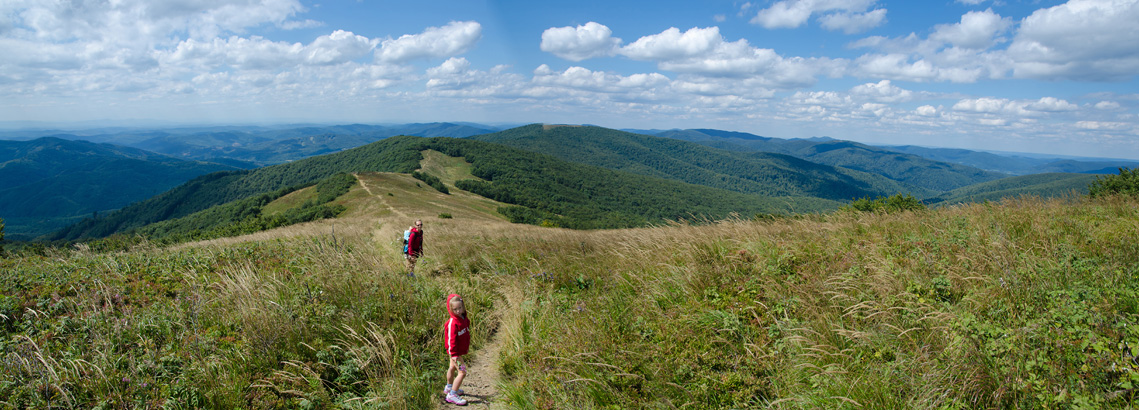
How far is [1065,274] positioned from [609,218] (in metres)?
109

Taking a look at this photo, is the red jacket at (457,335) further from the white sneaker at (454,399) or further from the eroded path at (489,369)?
the white sneaker at (454,399)

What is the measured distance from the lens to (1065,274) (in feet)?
12.7

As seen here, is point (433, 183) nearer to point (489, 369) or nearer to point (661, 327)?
point (489, 369)

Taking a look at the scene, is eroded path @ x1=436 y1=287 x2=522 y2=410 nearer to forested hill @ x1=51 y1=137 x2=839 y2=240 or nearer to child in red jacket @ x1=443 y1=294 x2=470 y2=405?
child in red jacket @ x1=443 y1=294 x2=470 y2=405

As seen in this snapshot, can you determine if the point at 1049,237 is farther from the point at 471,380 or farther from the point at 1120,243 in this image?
the point at 471,380

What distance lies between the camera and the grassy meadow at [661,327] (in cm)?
298

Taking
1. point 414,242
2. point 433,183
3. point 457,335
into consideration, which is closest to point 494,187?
point 433,183

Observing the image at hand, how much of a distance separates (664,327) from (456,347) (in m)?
2.14

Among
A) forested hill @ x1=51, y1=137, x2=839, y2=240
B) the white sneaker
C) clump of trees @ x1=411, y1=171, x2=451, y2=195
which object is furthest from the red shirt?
forested hill @ x1=51, y1=137, x2=839, y2=240

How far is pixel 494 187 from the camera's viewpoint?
389 ft

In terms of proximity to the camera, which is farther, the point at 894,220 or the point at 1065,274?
the point at 894,220

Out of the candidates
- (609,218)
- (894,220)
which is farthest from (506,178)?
(894,220)

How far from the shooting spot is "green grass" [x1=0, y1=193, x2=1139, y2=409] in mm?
2984

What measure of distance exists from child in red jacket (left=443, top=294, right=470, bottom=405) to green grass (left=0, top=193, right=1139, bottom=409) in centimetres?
17
